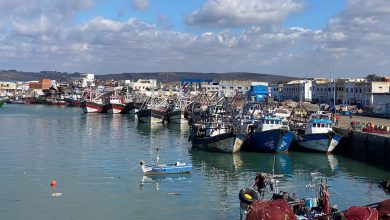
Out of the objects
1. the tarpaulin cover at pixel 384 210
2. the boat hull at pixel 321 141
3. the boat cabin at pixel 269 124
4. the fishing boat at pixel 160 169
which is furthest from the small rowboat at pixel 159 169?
the tarpaulin cover at pixel 384 210

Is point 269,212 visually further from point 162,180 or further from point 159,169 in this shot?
point 159,169

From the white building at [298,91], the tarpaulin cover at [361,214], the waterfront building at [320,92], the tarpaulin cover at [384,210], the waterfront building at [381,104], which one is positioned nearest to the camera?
the tarpaulin cover at [361,214]

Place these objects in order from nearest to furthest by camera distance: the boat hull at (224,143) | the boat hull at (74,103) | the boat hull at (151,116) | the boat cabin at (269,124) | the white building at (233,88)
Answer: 1. the boat hull at (224,143)
2. the boat cabin at (269,124)
3. the white building at (233,88)
4. the boat hull at (151,116)
5. the boat hull at (74,103)

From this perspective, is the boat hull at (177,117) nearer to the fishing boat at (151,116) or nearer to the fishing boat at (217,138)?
the fishing boat at (151,116)

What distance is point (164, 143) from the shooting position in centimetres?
4828

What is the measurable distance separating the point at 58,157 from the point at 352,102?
202 ft

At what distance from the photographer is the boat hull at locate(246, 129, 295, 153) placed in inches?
1565

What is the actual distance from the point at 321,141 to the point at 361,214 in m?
25.2

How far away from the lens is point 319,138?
40.8m

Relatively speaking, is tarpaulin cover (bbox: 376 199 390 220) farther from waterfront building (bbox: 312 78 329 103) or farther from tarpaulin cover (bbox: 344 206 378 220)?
waterfront building (bbox: 312 78 329 103)

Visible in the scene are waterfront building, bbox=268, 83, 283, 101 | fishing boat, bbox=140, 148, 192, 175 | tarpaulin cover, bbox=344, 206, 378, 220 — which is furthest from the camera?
waterfront building, bbox=268, 83, 283, 101

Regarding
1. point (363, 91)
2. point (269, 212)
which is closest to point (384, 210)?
point (269, 212)

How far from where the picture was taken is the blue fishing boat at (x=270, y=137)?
131 ft

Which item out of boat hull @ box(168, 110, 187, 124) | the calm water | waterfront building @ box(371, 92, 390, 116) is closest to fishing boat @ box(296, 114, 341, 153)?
the calm water
